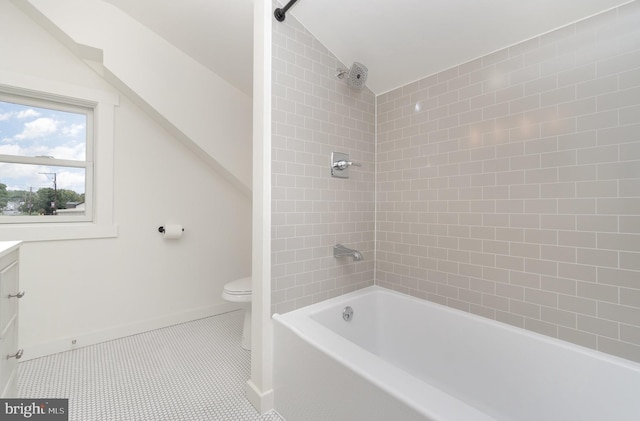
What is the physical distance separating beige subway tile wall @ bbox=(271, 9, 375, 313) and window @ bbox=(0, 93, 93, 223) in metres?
1.82

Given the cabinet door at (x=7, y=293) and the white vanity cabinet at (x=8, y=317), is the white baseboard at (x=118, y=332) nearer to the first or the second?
the white vanity cabinet at (x=8, y=317)

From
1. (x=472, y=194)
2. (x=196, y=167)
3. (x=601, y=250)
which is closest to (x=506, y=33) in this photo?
(x=472, y=194)

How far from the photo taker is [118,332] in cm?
224

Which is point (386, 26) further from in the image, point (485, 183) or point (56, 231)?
point (56, 231)

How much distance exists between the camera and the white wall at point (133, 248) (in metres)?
1.95

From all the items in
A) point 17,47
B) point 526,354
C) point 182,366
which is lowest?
point 182,366

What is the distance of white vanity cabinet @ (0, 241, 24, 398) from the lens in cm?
104

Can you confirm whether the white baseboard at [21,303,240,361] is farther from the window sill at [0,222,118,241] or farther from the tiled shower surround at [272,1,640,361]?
the tiled shower surround at [272,1,640,361]

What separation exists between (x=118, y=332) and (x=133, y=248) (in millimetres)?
694

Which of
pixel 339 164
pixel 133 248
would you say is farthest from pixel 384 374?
pixel 133 248

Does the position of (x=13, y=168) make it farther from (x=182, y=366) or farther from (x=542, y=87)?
(x=542, y=87)

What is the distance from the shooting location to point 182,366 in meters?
Result: 1.86

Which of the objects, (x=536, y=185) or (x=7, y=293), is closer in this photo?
(x=7, y=293)

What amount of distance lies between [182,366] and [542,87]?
2.72m
